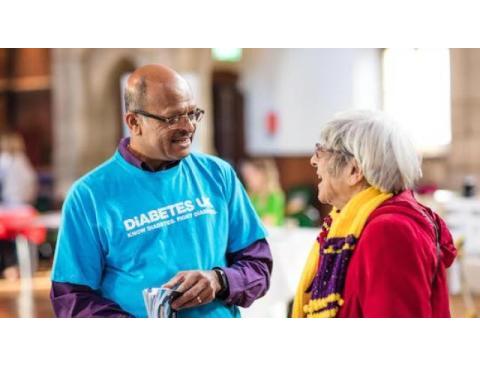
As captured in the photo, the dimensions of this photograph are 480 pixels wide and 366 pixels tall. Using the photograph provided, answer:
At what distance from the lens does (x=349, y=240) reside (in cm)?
214

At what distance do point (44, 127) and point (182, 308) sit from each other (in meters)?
10.00

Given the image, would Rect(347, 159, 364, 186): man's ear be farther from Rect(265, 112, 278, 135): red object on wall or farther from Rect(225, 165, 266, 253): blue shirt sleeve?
Rect(265, 112, 278, 135): red object on wall

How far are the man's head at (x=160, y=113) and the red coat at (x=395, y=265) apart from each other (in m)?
0.61

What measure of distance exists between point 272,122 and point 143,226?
351 inches

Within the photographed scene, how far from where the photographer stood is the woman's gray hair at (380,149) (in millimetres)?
2145

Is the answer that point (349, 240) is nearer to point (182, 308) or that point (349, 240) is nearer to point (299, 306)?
point (299, 306)

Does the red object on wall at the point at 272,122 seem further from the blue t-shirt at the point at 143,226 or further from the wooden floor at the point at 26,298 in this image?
the blue t-shirt at the point at 143,226

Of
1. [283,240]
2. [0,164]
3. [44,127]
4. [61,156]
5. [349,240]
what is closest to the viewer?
[349,240]

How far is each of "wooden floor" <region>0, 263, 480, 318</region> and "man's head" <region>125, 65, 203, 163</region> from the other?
11.8 feet

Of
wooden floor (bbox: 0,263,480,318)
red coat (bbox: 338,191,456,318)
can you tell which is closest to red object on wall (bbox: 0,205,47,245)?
wooden floor (bbox: 0,263,480,318)

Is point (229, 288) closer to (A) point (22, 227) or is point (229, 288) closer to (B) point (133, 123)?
(B) point (133, 123)

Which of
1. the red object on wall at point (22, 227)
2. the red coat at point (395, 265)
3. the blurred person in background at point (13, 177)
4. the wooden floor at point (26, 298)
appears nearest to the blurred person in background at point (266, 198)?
the wooden floor at point (26, 298)

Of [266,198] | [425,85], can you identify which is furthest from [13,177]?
[425,85]
